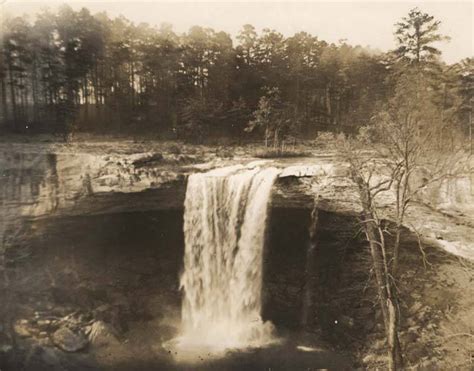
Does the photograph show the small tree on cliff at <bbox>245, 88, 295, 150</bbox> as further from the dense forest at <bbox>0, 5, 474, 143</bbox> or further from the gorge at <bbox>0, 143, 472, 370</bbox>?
the gorge at <bbox>0, 143, 472, 370</bbox>

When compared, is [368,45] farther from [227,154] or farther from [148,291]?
[148,291]

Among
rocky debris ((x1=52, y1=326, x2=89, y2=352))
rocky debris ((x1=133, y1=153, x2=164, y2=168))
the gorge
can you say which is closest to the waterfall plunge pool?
the gorge

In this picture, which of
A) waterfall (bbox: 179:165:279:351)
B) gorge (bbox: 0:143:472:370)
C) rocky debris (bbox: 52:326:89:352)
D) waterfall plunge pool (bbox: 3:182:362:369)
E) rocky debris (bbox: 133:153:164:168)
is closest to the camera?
gorge (bbox: 0:143:472:370)

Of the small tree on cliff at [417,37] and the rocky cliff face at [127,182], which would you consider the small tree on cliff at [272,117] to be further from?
the small tree on cliff at [417,37]

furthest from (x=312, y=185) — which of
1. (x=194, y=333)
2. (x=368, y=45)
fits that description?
(x=194, y=333)

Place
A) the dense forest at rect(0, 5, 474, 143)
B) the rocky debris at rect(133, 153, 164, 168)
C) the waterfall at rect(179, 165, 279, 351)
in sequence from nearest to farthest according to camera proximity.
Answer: the dense forest at rect(0, 5, 474, 143) → the rocky debris at rect(133, 153, 164, 168) → the waterfall at rect(179, 165, 279, 351)

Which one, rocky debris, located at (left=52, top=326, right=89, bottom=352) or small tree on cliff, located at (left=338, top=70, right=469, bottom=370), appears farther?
rocky debris, located at (left=52, top=326, right=89, bottom=352)

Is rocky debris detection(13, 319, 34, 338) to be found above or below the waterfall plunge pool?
below
